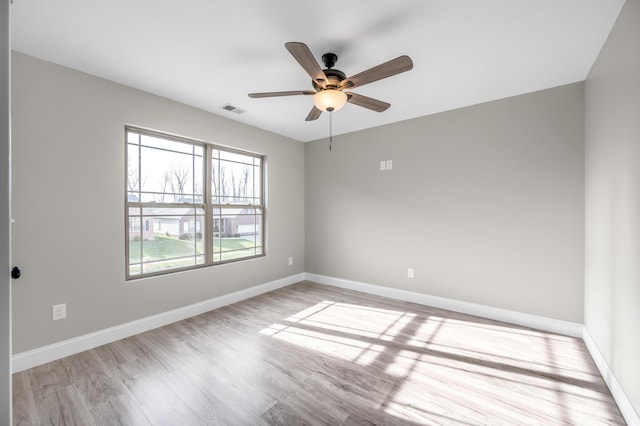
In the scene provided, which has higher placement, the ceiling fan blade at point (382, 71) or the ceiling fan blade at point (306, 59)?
the ceiling fan blade at point (306, 59)

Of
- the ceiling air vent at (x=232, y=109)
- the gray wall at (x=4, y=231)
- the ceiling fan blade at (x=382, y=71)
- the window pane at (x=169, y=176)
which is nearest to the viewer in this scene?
the gray wall at (x=4, y=231)

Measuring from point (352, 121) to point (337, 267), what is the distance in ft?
7.67

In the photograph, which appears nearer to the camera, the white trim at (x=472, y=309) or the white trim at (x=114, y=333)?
the white trim at (x=114, y=333)

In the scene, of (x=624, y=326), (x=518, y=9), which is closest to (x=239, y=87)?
(x=518, y=9)

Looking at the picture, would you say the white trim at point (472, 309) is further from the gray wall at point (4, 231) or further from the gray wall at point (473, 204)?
the gray wall at point (4, 231)

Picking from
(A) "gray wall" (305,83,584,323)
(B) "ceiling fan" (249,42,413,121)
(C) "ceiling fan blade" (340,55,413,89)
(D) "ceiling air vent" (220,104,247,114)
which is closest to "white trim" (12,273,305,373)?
(A) "gray wall" (305,83,584,323)

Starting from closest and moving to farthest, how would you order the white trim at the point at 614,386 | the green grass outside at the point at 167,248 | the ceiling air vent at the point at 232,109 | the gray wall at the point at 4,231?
the gray wall at the point at 4,231
the white trim at the point at 614,386
the green grass outside at the point at 167,248
the ceiling air vent at the point at 232,109

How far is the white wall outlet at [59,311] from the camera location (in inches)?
92.6

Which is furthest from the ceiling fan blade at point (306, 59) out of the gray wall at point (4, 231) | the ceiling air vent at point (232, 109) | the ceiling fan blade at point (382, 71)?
the ceiling air vent at point (232, 109)

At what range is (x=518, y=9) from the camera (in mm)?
1767

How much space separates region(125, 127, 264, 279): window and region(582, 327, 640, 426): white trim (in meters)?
3.87

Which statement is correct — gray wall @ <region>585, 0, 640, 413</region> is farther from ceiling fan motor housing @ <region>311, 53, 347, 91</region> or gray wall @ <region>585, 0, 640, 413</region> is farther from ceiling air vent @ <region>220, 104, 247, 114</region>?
ceiling air vent @ <region>220, 104, 247, 114</region>

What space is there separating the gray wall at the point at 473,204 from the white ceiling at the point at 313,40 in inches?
19.4

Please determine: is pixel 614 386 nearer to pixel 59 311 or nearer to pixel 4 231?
pixel 4 231
